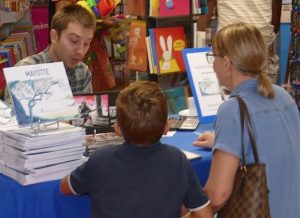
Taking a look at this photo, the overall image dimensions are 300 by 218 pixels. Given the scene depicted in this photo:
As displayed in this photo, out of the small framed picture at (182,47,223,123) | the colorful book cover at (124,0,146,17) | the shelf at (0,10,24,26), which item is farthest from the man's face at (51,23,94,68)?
the shelf at (0,10,24,26)

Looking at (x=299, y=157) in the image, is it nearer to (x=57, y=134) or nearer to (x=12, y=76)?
(x=57, y=134)

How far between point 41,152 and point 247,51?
33.0 inches

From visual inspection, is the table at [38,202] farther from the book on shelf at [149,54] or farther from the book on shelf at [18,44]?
the book on shelf at [18,44]

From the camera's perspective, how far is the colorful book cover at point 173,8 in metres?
4.17

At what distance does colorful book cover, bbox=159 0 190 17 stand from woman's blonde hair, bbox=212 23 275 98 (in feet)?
7.47

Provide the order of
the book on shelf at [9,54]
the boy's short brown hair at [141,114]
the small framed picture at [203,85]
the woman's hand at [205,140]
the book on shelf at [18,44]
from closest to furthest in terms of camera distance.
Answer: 1. the boy's short brown hair at [141,114]
2. the woman's hand at [205,140]
3. the small framed picture at [203,85]
4. the book on shelf at [9,54]
5. the book on shelf at [18,44]

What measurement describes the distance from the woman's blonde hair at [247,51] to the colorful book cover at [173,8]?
2278mm

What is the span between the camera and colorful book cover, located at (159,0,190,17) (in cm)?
417

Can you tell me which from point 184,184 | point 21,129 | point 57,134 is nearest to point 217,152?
point 184,184

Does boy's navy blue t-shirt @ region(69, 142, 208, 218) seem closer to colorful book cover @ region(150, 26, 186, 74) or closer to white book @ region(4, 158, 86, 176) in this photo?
white book @ region(4, 158, 86, 176)

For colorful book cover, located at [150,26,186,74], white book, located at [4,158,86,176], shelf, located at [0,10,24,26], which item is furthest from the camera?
shelf, located at [0,10,24,26]

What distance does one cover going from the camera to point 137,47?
4.43 m

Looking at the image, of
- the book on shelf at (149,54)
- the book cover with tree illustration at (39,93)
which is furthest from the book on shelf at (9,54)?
the book cover with tree illustration at (39,93)

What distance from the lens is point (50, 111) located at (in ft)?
6.52
